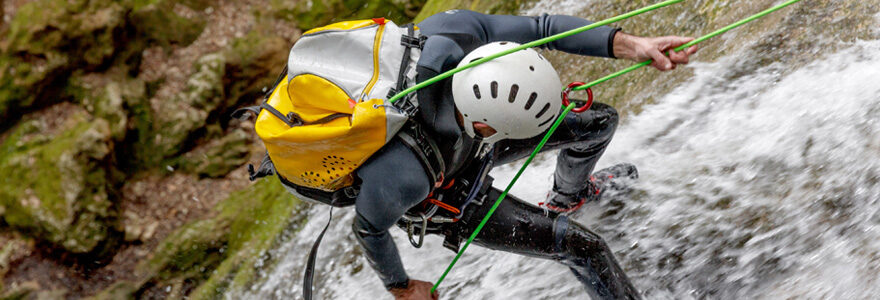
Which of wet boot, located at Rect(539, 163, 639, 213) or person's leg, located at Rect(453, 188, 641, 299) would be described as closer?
person's leg, located at Rect(453, 188, 641, 299)

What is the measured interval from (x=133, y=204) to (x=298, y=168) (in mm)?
6580

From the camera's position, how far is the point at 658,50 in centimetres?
267

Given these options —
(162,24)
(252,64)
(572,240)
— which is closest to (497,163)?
(572,240)

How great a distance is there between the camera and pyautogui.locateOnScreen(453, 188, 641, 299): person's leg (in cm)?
324

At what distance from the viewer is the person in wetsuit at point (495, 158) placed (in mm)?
2633

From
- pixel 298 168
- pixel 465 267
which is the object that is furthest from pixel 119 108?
pixel 298 168

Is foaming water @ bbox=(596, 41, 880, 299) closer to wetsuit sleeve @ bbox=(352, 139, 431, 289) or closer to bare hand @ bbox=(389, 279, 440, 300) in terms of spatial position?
bare hand @ bbox=(389, 279, 440, 300)

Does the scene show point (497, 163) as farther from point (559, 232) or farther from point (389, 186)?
point (389, 186)

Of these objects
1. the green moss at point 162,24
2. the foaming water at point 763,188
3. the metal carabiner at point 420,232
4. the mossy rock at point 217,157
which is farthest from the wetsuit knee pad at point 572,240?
the green moss at point 162,24

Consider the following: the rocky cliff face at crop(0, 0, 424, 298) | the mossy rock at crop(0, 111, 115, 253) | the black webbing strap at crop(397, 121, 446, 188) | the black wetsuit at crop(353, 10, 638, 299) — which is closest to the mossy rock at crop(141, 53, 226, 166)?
the rocky cliff face at crop(0, 0, 424, 298)

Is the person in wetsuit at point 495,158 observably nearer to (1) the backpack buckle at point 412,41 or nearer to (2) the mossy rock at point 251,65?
(1) the backpack buckle at point 412,41

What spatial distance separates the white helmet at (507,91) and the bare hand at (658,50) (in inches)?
16.7

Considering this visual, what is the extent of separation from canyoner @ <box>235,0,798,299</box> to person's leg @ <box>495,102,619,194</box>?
1.23 feet

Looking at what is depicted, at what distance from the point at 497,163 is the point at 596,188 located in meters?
1.20
